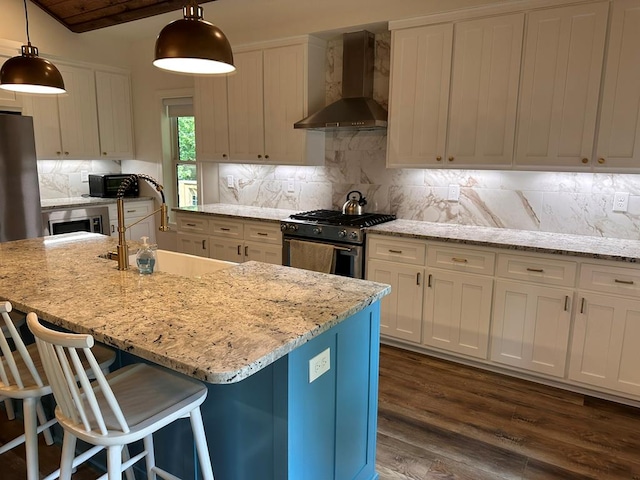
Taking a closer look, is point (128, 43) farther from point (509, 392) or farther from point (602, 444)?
point (602, 444)

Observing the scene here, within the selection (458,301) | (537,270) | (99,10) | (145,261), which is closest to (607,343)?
(537,270)

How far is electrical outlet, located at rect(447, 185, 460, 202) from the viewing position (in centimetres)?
372

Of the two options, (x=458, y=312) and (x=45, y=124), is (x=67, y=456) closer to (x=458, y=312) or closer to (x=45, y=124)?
(x=458, y=312)

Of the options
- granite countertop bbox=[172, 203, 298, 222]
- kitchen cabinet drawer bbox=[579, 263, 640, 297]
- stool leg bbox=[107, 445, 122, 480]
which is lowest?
stool leg bbox=[107, 445, 122, 480]

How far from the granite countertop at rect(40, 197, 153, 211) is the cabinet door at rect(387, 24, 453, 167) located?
129 inches

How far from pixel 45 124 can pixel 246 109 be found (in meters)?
2.24

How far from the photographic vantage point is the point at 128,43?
18.4 ft

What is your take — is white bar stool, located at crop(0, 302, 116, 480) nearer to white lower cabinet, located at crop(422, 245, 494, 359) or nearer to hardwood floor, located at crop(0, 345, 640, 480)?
hardwood floor, located at crop(0, 345, 640, 480)

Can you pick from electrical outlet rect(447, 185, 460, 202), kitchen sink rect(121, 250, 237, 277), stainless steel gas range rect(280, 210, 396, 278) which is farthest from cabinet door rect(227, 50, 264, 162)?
kitchen sink rect(121, 250, 237, 277)

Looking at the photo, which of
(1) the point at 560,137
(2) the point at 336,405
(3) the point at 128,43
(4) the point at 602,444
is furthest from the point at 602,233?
(3) the point at 128,43

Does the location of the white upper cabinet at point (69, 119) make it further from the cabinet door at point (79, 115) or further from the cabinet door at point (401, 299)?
the cabinet door at point (401, 299)

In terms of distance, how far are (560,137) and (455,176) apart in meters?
0.88

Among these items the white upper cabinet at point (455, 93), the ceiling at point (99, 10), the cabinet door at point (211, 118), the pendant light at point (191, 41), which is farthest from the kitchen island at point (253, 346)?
the ceiling at point (99, 10)

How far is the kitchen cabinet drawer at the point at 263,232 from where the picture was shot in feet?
13.3
